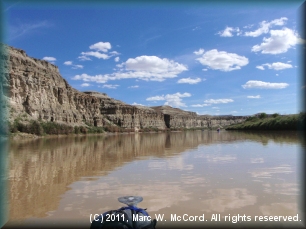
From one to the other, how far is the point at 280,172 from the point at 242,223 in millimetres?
6321

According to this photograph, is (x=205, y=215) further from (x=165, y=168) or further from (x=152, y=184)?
(x=165, y=168)

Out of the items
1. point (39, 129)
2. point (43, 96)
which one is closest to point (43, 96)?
point (43, 96)

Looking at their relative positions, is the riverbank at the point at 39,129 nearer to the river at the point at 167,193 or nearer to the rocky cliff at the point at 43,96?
the rocky cliff at the point at 43,96

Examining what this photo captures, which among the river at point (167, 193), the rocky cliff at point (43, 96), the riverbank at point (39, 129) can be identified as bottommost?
the river at point (167, 193)

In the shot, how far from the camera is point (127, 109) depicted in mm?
115125

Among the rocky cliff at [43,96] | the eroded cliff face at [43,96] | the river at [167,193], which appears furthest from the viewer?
the eroded cliff face at [43,96]

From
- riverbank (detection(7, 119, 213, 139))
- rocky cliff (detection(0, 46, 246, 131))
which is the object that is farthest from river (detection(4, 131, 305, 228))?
riverbank (detection(7, 119, 213, 139))

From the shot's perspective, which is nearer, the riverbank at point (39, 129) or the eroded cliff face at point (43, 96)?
the riverbank at point (39, 129)

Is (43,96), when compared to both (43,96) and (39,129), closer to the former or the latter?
(43,96)

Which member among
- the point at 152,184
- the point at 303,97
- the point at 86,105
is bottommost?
the point at 152,184

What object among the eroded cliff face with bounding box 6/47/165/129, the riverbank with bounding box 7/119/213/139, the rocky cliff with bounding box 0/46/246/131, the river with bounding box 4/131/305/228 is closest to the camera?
the river with bounding box 4/131/305/228

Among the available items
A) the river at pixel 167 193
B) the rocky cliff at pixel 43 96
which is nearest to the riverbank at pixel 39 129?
the rocky cliff at pixel 43 96

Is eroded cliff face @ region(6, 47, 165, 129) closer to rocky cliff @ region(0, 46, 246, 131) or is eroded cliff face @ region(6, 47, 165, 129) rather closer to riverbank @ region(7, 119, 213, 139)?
rocky cliff @ region(0, 46, 246, 131)

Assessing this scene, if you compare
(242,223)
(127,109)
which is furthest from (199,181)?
(127,109)
